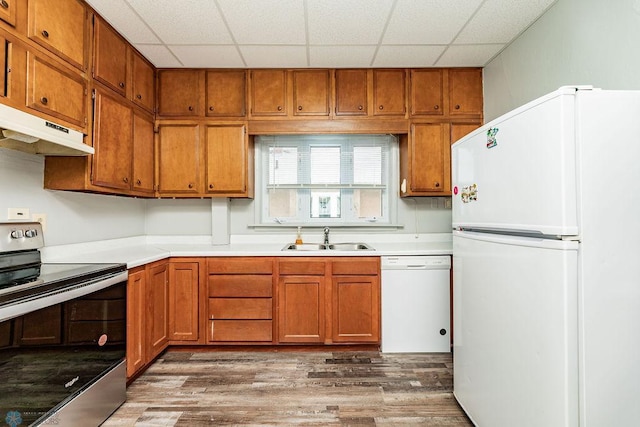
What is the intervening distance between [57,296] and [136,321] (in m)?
0.86

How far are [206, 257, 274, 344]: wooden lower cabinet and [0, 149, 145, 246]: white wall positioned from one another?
0.92 metres

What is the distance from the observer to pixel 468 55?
2.80 meters

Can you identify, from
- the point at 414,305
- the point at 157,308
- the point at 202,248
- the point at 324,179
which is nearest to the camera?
the point at 157,308

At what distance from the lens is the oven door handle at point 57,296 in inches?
49.8

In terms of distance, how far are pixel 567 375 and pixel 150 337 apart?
8.35ft

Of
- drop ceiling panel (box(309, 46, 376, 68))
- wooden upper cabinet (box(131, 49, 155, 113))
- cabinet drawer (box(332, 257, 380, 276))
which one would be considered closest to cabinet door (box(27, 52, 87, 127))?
wooden upper cabinet (box(131, 49, 155, 113))

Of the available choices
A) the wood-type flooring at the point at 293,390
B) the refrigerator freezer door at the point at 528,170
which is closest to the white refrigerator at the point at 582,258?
the refrigerator freezer door at the point at 528,170

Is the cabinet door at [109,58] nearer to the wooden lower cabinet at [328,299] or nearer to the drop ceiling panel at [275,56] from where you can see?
the drop ceiling panel at [275,56]

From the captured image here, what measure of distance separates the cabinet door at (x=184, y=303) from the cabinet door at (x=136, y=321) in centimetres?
39

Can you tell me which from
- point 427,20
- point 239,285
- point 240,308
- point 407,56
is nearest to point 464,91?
point 407,56

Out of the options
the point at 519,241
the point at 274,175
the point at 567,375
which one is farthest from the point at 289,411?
the point at 274,175

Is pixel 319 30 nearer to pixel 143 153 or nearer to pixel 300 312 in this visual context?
pixel 143 153

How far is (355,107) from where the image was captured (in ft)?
9.93

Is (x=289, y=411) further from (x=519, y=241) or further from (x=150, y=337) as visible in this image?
(x=519, y=241)
